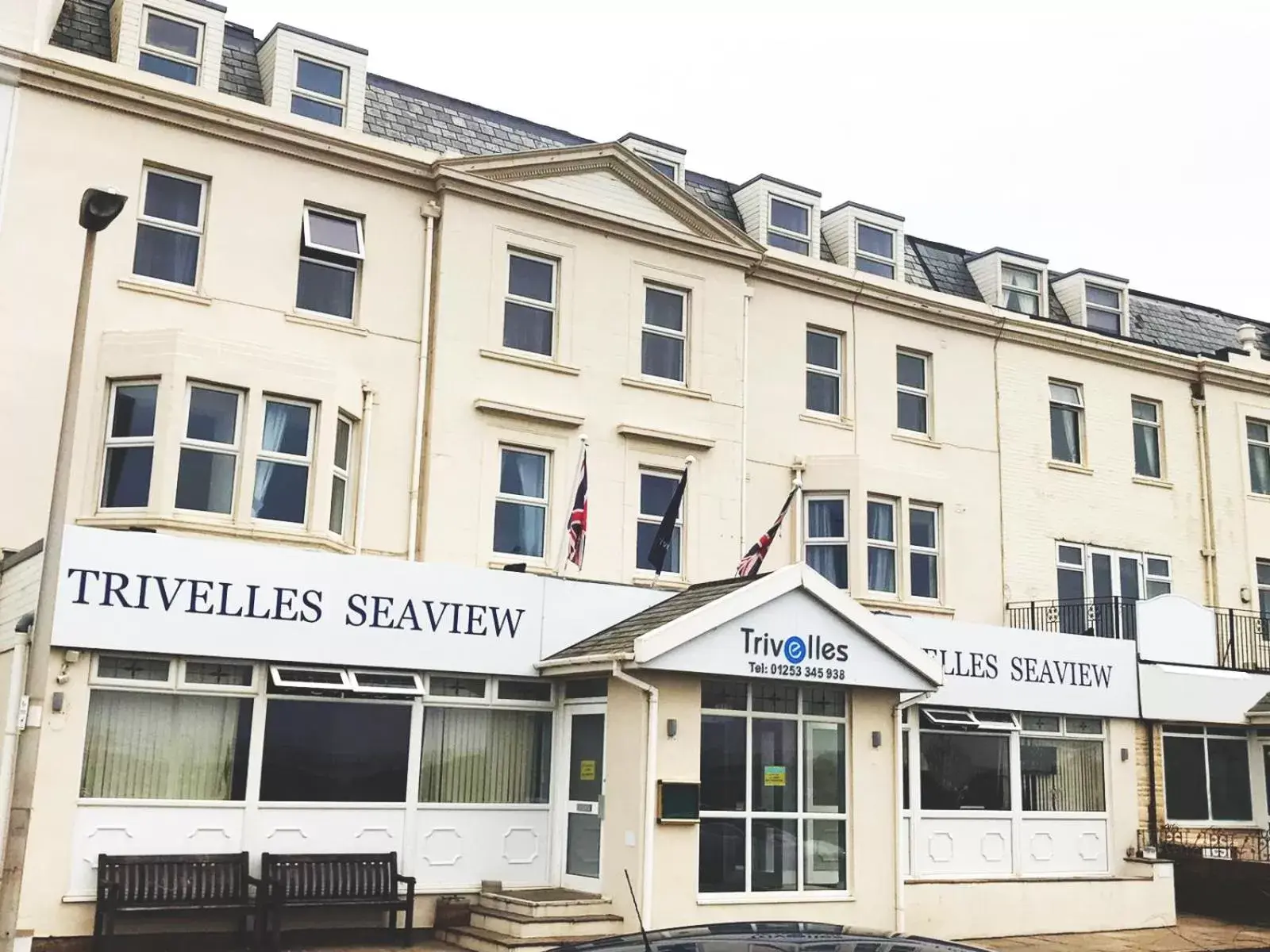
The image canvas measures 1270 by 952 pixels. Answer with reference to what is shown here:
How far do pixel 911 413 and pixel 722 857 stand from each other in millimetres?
10611

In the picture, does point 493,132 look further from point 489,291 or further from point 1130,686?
point 1130,686

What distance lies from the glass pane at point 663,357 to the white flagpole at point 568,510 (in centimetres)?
189

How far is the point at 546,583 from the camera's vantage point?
16.9 metres

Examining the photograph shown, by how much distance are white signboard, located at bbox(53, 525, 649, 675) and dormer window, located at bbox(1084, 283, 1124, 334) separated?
1464cm

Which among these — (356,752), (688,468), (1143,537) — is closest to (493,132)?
(688,468)

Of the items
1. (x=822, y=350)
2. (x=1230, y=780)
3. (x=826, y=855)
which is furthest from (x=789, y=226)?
(x=1230, y=780)

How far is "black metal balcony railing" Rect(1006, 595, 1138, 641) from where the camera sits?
909 inches

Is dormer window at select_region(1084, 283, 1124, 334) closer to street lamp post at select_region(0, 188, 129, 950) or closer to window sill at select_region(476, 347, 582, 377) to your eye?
window sill at select_region(476, 347, 582, 377)

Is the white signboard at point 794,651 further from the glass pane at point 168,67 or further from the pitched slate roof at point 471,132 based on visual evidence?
the glass pane at point 168,67

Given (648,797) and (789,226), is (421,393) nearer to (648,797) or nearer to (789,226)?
(648,797)

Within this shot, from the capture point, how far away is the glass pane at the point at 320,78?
19.8 meters

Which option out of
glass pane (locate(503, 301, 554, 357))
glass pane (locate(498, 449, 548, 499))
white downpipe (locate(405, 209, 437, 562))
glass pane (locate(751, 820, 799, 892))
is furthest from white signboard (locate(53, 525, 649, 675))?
glass pane (locate(503, 301, 554, 357))

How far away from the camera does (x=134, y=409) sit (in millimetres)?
16922

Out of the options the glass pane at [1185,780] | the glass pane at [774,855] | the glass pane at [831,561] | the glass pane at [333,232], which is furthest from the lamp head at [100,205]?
the glass pane at [1185,780]
